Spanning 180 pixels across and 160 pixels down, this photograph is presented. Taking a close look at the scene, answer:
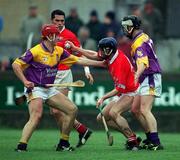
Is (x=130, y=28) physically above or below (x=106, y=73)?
above

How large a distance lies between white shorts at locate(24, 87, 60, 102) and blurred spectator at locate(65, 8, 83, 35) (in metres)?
9.22

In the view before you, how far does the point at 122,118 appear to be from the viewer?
63.5 feet

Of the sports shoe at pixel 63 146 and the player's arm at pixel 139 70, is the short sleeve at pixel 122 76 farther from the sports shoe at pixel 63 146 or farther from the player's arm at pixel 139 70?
the sports shoe at pixel 63 146

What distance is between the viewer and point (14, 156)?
17.8 m

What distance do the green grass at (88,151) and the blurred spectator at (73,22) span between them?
533 centimetres

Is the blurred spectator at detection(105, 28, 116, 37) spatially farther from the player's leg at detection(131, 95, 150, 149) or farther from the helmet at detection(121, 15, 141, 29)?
the helmet at detection(121, 15, 141, 29)

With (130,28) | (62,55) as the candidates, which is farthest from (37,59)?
(130,28)

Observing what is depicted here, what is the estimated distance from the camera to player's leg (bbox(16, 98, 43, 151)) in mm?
18656

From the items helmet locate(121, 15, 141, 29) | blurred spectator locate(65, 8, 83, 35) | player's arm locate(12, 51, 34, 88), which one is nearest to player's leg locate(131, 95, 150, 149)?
helmet locate(121, 15, 141, 29)

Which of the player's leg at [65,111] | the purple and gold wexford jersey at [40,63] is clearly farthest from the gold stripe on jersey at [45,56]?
the player's leg at [65,111]

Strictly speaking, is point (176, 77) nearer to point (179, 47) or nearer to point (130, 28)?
point (179, 47)

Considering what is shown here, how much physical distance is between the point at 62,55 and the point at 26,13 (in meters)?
12.2

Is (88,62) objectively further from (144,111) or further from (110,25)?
(110,25)

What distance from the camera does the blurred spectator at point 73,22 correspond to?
1114 inches
